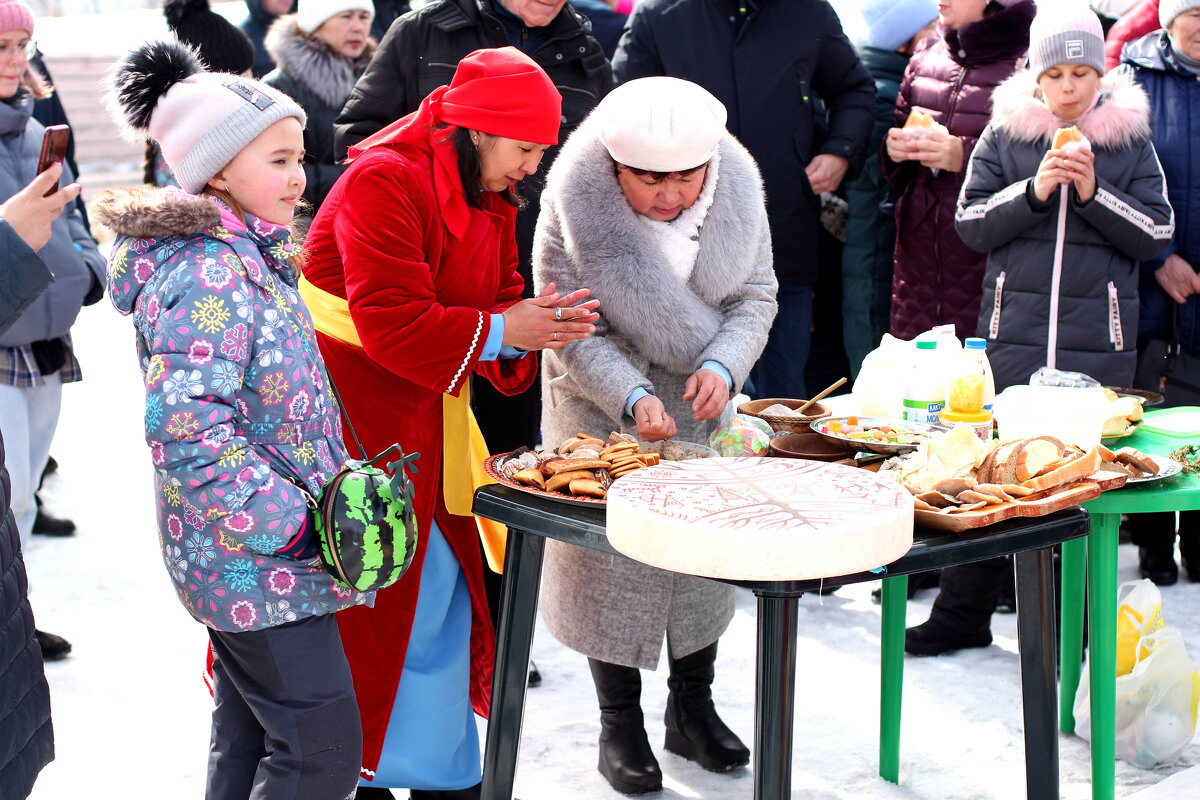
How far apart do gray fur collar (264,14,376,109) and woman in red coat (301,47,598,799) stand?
2058mm

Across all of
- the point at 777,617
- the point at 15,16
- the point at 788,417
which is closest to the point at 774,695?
the point at 777,617

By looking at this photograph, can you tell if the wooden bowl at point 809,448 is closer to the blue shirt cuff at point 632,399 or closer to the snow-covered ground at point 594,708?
the blue shirt cuff at point 632,399

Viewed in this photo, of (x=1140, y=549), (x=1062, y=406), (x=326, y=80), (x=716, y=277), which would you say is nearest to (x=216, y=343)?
(x=716, y=277)

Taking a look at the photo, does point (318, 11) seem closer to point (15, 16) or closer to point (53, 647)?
point (15, 16)

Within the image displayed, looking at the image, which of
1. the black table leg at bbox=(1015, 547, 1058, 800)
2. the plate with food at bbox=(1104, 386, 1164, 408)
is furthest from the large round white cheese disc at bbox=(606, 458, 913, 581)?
the plate with food at bbox=(1104, 386, 1164, 408)

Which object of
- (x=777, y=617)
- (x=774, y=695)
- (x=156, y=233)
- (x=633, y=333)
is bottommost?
(x=774, y=695)

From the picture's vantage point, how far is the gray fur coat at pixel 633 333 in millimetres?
2631

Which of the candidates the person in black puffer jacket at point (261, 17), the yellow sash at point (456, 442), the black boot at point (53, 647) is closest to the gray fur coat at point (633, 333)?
the yellow sash at point (456, 442)

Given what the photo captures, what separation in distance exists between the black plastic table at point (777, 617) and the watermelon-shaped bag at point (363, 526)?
27 centimetres

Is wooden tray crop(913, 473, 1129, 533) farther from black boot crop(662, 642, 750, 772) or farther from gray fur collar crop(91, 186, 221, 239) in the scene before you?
gray fur collar crop(91, 186, 221, 239)

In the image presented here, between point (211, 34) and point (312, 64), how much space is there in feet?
2.17

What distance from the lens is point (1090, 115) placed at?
3.53 metres

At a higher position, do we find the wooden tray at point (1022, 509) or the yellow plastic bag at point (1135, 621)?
the wooden tray at point (1022, 509)

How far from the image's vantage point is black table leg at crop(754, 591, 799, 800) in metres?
1.90
